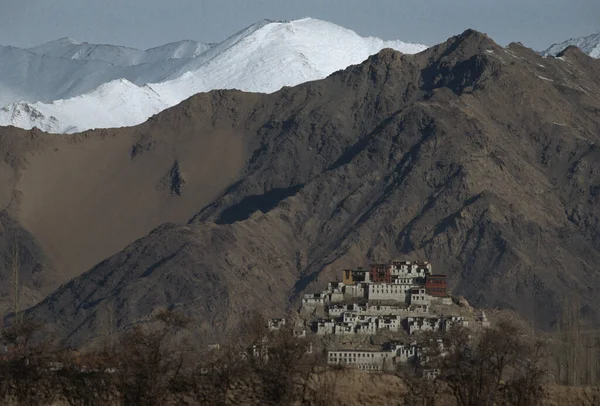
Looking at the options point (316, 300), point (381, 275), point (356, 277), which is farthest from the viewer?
point (356, 277)

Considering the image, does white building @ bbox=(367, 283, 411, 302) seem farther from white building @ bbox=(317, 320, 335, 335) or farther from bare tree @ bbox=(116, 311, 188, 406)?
bare tree @ bbox=(116, 311, 188, 406)

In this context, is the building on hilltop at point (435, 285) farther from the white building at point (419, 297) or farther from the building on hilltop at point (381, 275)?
the building on hilltop at point (381, 275)

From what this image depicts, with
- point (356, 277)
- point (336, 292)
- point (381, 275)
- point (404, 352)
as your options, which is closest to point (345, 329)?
point (404, 352)

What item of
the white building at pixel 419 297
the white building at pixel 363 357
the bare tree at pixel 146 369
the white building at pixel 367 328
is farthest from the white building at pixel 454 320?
the bare tree at pixel 146 369

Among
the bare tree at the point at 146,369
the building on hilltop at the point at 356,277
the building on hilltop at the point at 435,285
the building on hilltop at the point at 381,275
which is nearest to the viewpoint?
the bare tree at the point at 146,369

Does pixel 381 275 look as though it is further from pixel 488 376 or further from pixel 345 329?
pixel 488 376

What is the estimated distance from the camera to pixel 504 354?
160 ft

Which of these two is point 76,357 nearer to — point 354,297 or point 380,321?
point 380,321

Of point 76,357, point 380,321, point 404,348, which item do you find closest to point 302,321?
point 380,321

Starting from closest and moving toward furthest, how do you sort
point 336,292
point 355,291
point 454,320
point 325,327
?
1. point 325,327
2. point 454,320
3. point 355,291
4. point 336,292

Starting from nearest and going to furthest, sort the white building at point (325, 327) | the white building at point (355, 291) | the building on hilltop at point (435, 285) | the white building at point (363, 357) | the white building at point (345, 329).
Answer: the white building at point (363, 357)
the white building at point (345, 329)
the white building at point (325, 327)
the white building at point (355, 291)
the building on hilltop at point (435, 285)

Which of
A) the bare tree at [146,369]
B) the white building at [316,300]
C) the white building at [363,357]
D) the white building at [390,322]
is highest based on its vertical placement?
the white building at [316,300]

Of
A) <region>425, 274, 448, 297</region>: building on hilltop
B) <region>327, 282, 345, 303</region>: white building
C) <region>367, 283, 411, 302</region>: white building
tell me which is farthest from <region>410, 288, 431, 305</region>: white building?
<region>327, 282, 345, 303</region>: white building

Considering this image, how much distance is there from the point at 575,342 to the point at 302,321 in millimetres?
24814
